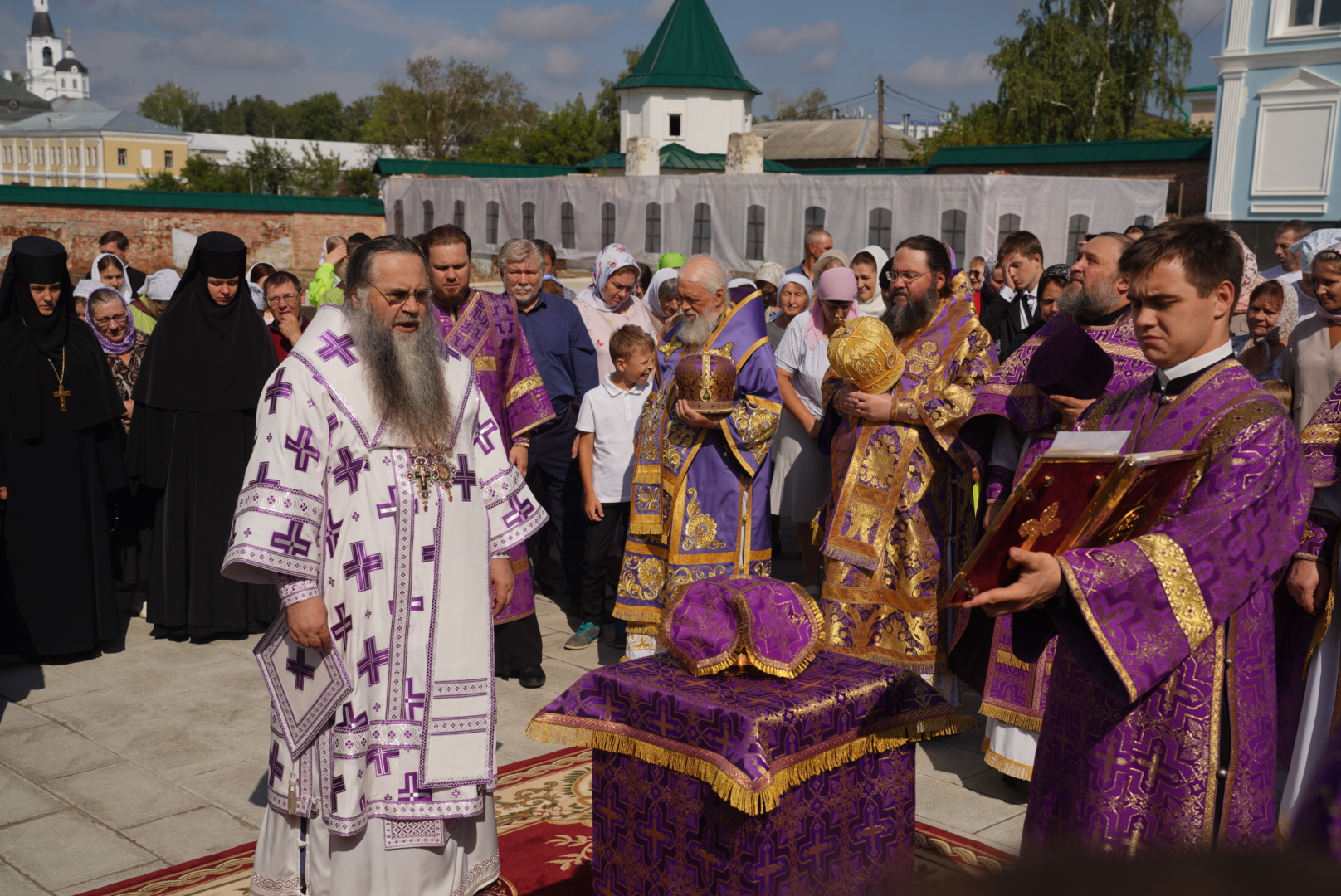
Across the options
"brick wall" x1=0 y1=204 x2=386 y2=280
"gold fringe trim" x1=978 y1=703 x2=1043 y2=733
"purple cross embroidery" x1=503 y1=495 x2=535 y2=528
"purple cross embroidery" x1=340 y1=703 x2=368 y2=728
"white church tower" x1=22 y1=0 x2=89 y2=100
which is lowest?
"gold fringe trim" x1=978 y1=703 x2=1043 y2=733

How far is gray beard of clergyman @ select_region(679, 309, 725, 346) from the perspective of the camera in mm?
5277

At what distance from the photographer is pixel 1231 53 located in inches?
923

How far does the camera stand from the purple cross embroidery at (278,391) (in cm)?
325

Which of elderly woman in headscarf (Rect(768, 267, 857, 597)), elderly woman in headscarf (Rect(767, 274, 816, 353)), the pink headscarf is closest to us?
the pink headscarf

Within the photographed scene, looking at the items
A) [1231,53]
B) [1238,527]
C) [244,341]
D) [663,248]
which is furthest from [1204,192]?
[1238,527]

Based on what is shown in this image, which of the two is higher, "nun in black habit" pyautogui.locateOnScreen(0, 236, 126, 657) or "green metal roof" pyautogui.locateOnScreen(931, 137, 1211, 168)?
"green metal roof" pyautogui.locateOnScreen(931, 137, 1211, 168)

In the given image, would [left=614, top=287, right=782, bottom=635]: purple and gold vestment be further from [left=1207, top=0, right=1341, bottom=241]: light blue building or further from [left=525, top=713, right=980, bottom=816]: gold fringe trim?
[left=1207, top=0, right=1341, bottom=241]: light blue building

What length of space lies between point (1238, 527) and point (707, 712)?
130 centimetres

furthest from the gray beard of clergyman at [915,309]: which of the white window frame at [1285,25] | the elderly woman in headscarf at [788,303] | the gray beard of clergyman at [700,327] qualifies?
the white window frame at [1285,25]

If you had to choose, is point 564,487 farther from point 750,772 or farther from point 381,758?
point 750,772

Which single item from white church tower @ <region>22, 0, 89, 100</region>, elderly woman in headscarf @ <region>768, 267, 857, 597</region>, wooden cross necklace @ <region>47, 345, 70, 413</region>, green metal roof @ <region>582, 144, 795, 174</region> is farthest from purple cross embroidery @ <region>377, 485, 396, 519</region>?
white church tower @ <region>22, 0, 89, 100</region>

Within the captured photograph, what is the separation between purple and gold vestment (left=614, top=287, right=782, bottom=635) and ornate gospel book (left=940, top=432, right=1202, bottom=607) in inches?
114

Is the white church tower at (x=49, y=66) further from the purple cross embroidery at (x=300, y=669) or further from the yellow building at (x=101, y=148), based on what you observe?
the purple cross embroidery at (x=300, y=669)

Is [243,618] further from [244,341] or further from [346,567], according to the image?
[346,567]
